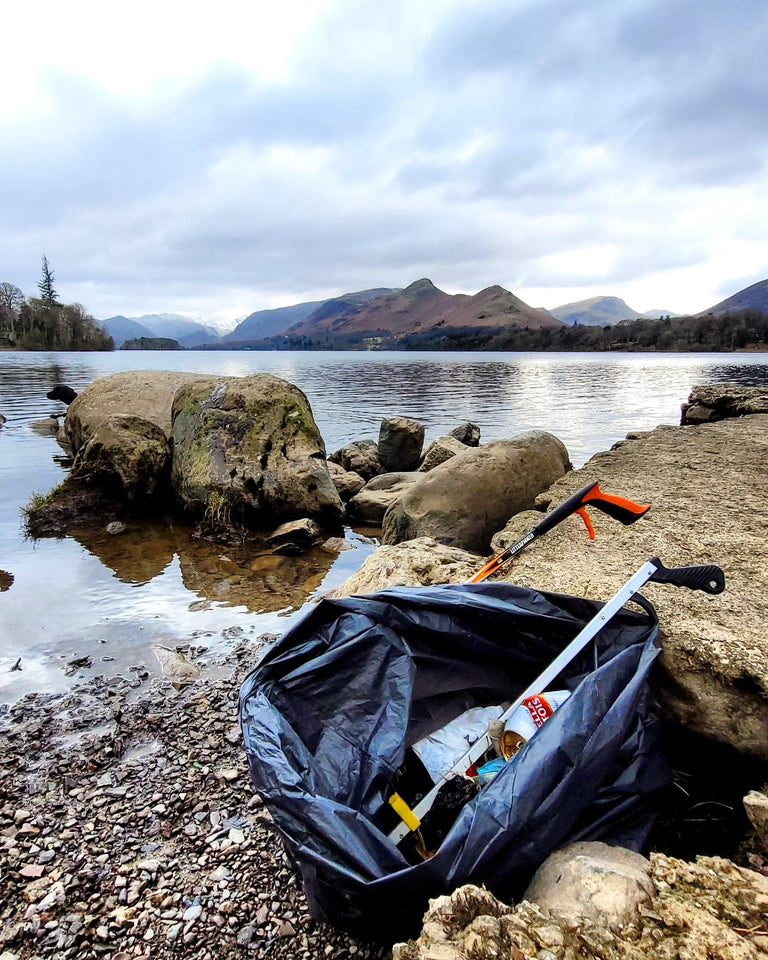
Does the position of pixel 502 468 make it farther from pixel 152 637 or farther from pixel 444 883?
pixel 444 883

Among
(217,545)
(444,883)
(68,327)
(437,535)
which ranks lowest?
(217,545)

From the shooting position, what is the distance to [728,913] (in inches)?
53.7

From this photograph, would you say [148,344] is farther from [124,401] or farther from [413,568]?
[413,568]

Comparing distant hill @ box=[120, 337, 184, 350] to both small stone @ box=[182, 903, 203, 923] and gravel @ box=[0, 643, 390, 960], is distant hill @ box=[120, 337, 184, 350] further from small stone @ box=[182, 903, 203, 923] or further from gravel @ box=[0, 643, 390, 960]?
small stone @ box=[182, 903, 203, 923]

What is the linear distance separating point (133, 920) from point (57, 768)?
1.25 meters

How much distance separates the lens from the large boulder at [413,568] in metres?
3.50

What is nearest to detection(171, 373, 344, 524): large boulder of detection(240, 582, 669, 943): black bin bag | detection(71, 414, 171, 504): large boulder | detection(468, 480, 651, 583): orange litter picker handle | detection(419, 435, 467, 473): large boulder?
detection(71, 414, 171, 504): large boulder

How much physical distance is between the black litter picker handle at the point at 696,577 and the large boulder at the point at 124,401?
8289 mm

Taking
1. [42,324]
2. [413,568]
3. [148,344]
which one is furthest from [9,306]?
[413,568]

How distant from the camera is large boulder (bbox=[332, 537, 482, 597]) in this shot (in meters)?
3.50

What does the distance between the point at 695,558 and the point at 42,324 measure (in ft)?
345

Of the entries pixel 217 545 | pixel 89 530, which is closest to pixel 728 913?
pixel 217 545

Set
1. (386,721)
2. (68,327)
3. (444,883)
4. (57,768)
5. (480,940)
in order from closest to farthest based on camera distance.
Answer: (480,940) → (444,883) → (386,721) → (57,768) → (68,327)

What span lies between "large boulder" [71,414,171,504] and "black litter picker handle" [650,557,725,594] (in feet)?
24.6
